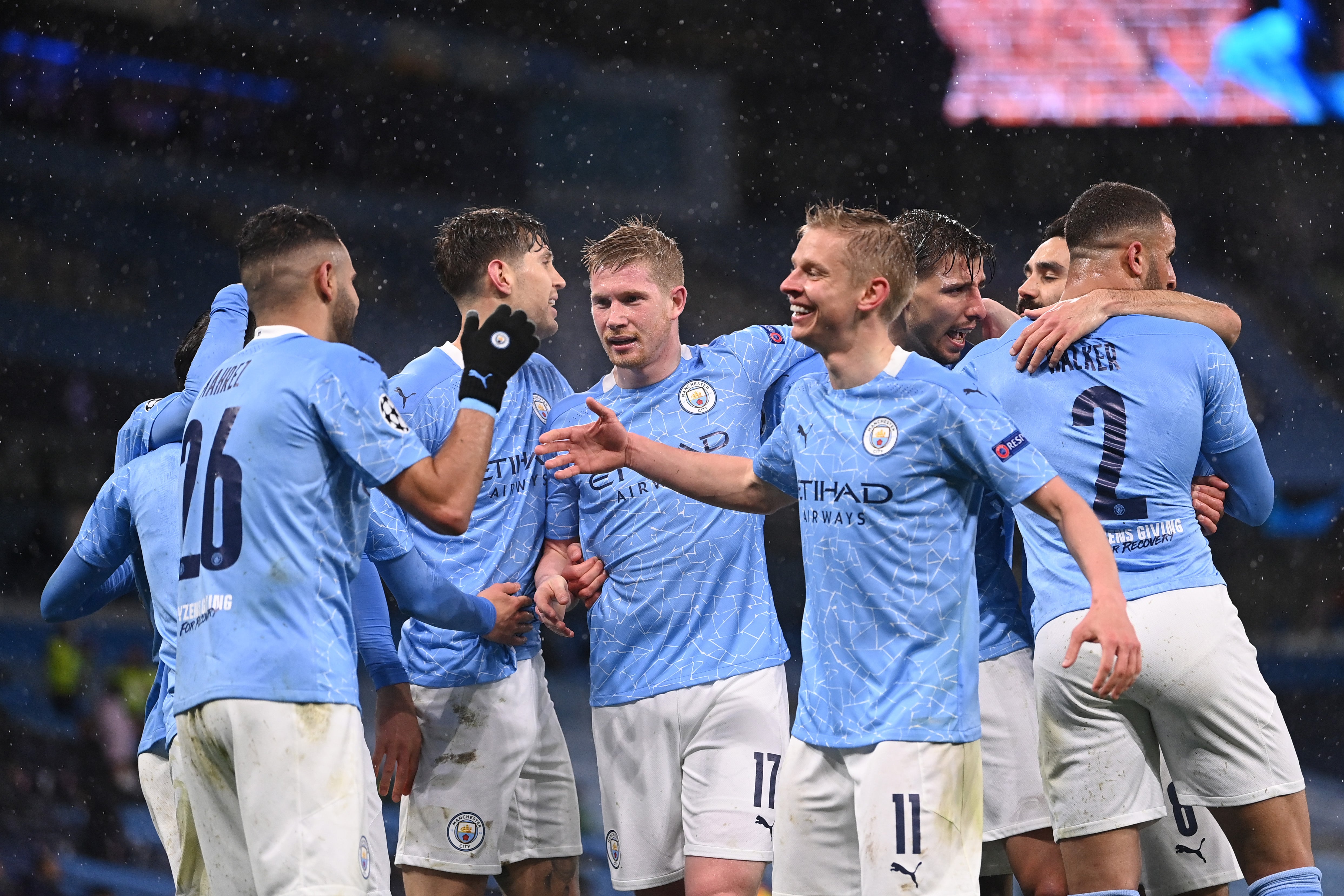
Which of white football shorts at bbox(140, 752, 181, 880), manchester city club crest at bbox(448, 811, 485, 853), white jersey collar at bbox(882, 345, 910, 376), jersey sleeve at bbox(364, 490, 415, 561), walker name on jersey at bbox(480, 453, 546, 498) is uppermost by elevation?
white jersey collar at bbox(882, 345, 910, 376)

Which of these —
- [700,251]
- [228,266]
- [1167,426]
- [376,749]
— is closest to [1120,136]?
[700,251]

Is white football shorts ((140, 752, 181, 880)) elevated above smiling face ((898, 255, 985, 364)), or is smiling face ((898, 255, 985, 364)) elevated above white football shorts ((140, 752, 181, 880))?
smiling face ((898, 255, 985, 364))

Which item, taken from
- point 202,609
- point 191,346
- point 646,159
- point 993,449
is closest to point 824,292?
point 993,449

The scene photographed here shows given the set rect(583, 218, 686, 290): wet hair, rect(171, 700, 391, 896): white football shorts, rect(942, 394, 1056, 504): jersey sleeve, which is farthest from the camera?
rect(583, 218, 686, 290): wet hair

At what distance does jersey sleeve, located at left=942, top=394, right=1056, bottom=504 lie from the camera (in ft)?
9.59

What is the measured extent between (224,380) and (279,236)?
13.9 inches

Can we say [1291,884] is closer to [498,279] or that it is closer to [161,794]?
[498,279]

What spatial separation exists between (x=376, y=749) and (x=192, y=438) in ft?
3.95

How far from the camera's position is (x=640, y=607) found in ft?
12.4

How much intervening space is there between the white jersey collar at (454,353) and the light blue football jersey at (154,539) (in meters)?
0.81

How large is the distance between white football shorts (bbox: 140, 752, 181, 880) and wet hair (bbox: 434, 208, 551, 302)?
5.38 feet

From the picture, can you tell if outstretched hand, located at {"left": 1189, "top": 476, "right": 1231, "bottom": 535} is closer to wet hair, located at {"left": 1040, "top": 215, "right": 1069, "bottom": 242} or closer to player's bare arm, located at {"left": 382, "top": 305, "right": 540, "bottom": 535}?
wet hair, located at {"left": 1040, "top": 215, "right": 1069, "bottom": 242}

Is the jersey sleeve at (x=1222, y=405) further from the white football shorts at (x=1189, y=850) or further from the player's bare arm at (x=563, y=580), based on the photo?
the player's bare arm at (x=563, y=580)

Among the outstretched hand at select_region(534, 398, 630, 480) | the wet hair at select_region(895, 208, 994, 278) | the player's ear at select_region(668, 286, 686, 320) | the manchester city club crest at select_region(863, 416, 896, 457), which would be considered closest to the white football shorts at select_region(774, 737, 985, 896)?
the manchester city club crest at select_region(863, 416, 896, 457)
